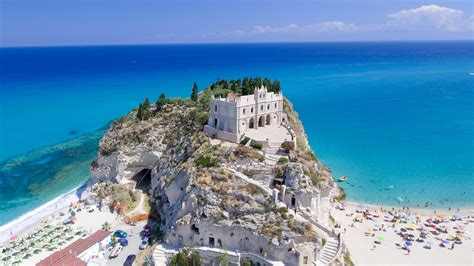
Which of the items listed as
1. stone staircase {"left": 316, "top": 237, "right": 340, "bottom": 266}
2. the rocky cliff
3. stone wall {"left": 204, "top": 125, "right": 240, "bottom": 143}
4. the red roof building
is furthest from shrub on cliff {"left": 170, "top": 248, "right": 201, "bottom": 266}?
stone wall {"left": 204, "top": 125, "right": 240, "bottom": 143}

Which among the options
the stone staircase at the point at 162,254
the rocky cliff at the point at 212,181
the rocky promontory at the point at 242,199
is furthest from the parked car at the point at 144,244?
the stone staircase at the point at 162,254

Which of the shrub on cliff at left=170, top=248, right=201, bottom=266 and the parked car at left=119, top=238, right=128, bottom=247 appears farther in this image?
the parked car at left=119, top=238, right=128, bottom=247

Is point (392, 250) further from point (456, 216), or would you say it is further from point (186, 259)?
point (186, 259)

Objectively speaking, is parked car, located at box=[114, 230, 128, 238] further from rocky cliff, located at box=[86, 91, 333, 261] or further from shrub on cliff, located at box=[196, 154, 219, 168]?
shrub on cliff, located at box=[196, 154, 219, 168]

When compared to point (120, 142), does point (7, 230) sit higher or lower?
lower

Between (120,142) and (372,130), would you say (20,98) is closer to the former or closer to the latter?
(120,142)

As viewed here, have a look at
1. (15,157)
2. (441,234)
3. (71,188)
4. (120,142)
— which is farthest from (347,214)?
(15,157)
